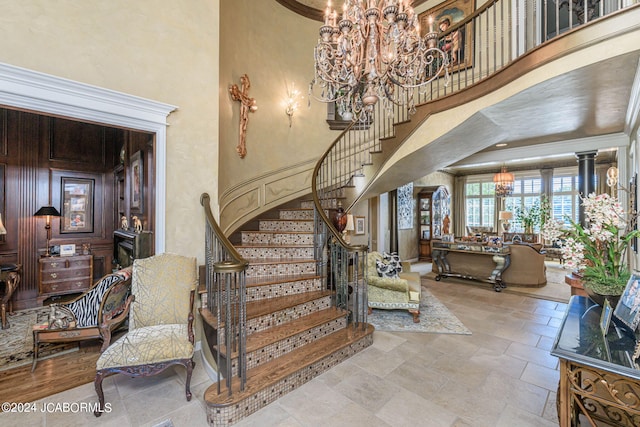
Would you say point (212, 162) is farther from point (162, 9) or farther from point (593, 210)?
point (593, 210)

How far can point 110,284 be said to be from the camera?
2535mm

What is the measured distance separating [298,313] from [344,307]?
647mm

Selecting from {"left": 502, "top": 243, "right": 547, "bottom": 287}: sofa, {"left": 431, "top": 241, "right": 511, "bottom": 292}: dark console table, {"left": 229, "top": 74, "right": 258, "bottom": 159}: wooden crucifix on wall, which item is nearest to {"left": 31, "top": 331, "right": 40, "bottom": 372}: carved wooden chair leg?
{"left": 229, "top": 74, "right": 258, "bottom": 159}: wooden crucifix on wall

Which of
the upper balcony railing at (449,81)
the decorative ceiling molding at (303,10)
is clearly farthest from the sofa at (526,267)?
the decorative ceiling molding at (303,10)

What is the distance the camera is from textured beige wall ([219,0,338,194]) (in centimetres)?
411

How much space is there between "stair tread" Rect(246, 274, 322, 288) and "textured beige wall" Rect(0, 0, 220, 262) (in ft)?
2.26

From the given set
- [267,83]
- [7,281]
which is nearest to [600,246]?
[267,83]

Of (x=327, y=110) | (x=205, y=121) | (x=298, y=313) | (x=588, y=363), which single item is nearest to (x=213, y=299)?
(x=298, y=313)

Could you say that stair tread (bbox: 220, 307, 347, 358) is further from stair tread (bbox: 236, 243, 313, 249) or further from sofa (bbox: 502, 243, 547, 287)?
sofa (bbox: 502, 243, 547, 287)

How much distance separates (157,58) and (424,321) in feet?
15.2

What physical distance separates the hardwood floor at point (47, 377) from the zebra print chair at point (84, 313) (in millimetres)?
121

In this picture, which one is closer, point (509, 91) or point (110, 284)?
point (110, 284)

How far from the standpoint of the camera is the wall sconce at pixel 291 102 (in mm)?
5207

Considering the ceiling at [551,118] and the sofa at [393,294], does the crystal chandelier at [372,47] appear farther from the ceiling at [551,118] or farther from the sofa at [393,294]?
the sofa at [393,294]
